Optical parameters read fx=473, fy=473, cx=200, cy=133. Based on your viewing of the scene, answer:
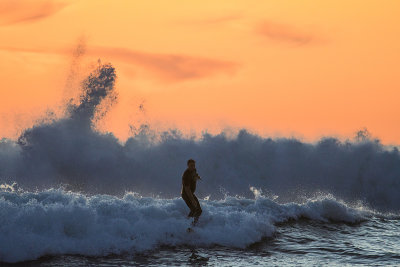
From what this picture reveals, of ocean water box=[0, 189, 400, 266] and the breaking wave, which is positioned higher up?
the breaking wave

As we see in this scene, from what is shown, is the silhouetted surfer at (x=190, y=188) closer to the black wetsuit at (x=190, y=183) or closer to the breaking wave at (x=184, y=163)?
the black wetsuit at (x=190, y=183)

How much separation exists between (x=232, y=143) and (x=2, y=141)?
12.5 m

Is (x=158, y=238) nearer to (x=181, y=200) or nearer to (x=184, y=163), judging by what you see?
(x=181, y=200)

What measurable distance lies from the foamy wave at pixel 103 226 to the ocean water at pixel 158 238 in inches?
0.9

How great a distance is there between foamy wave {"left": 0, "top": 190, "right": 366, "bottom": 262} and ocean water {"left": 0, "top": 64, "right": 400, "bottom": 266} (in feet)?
0.09

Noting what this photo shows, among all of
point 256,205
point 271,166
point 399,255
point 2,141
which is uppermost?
point 2,141

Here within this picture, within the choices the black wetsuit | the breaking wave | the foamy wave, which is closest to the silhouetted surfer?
the black wetsuit

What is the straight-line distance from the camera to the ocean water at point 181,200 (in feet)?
36.9

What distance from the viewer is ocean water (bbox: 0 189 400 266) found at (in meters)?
10.8

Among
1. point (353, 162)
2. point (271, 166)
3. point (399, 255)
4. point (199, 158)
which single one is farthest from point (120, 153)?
point (399, 255)

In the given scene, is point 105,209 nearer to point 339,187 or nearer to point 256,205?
point 256,205

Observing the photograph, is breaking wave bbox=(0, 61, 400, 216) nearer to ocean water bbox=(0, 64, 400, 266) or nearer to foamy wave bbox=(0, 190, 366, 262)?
ocean water bbox=(0, 64, 400, 266)

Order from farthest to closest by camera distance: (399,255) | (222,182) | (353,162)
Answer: (353,162)
(222,182)
(399,255)

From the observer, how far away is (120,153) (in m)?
25.8
